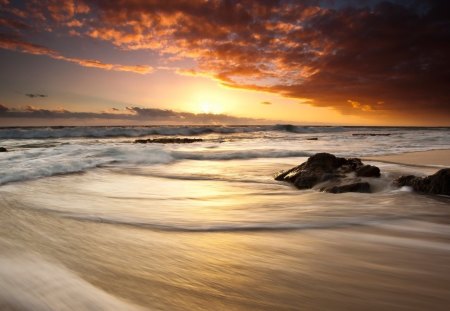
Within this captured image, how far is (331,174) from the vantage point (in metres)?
6.06

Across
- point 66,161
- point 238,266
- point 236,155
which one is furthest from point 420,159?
point 66,161

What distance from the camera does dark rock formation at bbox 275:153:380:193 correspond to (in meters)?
5.43

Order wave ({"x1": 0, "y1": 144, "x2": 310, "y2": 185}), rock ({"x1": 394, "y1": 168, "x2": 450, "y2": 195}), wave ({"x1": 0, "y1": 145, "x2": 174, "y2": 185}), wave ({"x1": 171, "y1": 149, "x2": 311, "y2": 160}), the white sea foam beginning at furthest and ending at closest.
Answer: wave ({"x1": 171, "y1": 149, "x2": 311, "y2": 160}), wave ({"x1": 0, "y1": 144, "x2": 310, "y2": 185}), wave ({"x1": 0, "y1": 145, "x2": 174, "y2": 185}), rock ({"x1": 394, "y1": 168, "x2": 450, "y2": 195}), the white sea foam

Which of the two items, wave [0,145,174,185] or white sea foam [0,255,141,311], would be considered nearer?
white sea foam [0,255,141,311]

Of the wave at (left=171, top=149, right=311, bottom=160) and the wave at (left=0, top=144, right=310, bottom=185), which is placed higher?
the wave at (left=171, top=149, right=311, bottom=160)

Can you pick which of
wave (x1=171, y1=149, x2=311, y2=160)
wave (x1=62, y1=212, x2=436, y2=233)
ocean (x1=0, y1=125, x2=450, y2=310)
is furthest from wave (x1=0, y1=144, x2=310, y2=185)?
wave (x1=62, y1=212, x2=436, y2=233)

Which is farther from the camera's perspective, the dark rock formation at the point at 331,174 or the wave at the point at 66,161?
the wave at the point at 66,161

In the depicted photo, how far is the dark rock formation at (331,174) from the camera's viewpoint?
5430 millimetres

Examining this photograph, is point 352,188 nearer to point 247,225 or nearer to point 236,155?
point 247,225

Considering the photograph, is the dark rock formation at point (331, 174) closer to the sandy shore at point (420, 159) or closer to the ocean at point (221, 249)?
the ocean at point (221, 249)

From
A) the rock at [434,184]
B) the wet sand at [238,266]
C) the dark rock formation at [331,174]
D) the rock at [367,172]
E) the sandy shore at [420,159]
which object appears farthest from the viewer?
the sandy shore at [420,159]

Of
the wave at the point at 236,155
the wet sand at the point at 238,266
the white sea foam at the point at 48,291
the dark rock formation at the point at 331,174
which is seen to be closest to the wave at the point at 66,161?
the wave at the point at 236,155

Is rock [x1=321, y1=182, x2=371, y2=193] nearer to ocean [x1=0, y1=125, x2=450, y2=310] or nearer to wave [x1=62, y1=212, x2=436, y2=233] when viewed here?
ocean [x1=0, y1=125, x2=450, y2=310]

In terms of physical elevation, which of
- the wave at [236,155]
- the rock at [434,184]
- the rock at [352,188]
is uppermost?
the rock at [434,184]
